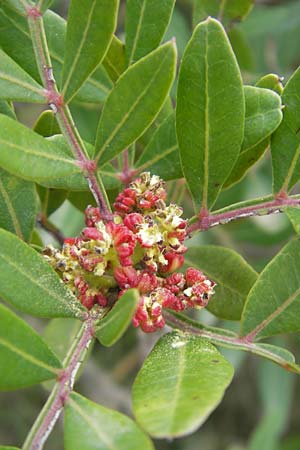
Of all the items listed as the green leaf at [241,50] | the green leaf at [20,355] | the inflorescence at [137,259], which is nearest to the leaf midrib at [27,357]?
the green leaf at [20,355]

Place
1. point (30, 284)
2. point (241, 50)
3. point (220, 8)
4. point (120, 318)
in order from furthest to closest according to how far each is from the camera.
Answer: point (241, 50) < point (220, 8) < point (30, 284) < point (120, 318)

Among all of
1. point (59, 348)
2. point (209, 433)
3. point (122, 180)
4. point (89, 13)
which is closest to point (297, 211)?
point (122, 180)

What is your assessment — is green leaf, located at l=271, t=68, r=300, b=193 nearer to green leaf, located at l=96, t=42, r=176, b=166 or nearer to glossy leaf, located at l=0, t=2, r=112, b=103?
green leaf, located at l=96, t=42, r=176, b=166

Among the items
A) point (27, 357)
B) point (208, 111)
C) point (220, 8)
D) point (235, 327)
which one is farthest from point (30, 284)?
point (235, 327)

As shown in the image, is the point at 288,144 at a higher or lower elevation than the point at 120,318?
higher

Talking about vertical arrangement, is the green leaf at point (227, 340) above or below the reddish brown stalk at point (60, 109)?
below

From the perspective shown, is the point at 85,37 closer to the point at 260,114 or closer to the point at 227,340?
the point at 260,114

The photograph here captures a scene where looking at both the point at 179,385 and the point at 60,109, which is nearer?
the point at 179,385

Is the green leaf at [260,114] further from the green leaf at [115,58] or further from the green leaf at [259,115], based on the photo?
the green leaf at [115,58]
